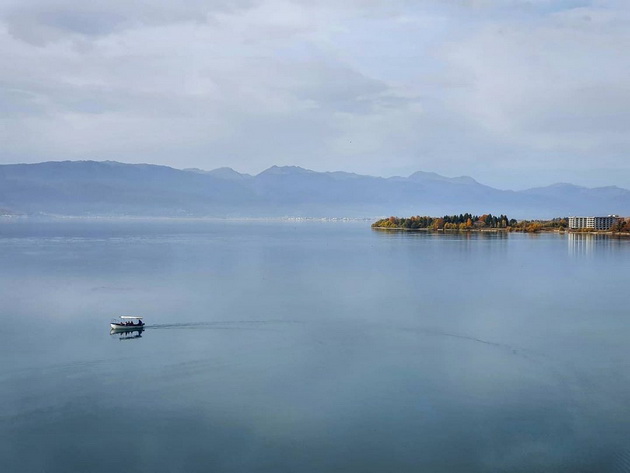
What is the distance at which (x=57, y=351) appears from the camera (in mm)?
9883

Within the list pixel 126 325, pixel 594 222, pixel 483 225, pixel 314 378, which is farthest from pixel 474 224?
pixel 314 378

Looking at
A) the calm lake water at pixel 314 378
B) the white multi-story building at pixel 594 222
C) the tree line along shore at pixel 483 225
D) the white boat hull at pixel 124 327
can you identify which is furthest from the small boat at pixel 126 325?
the white multi-story building at pixel 594 222

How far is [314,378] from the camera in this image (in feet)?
27.9

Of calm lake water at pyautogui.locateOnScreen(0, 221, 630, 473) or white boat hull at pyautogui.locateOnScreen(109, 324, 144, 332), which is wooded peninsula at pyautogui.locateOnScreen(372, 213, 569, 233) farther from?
white boat hull at pyautogui.locateOnScreen(109, 324, 144, 332)

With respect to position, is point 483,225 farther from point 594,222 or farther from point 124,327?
point 124,327

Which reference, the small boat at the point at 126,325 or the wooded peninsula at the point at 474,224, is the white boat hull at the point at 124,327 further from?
the wooded peninsula at the point at 474,224

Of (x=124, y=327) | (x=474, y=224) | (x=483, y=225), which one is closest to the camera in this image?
(x=124, y=327)

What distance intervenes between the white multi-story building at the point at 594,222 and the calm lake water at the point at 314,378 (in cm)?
4307

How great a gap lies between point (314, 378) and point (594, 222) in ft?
183

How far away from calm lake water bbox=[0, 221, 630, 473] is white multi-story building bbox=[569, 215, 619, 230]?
43.1m

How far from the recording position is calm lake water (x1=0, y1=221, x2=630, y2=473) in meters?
6.23

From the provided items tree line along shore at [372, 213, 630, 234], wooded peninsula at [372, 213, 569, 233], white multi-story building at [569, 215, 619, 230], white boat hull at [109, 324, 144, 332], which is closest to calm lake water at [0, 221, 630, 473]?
white boat hull at [109, 324, 144, 332]

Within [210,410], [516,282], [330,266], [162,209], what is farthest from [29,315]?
[162,209]

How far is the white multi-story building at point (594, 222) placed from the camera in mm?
56669
